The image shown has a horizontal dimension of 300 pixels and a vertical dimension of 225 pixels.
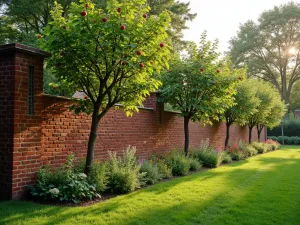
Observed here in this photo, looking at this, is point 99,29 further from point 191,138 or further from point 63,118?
point 191,138

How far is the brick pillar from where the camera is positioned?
5.32m

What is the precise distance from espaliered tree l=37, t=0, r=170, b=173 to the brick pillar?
56cm

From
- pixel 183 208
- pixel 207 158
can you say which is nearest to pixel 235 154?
pixel 207 158

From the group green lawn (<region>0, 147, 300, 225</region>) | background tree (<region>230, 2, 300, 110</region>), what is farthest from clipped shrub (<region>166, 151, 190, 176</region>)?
background tree (<region>230, 2, 300, 110</region>)

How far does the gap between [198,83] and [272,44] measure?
3402cm

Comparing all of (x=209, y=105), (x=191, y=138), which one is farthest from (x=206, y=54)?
(x=191, y=138)

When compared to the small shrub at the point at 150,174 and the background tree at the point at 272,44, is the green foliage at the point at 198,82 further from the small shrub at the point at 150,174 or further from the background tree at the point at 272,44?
the background tree at the point at 272,44

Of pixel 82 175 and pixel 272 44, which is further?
pixel 272 44

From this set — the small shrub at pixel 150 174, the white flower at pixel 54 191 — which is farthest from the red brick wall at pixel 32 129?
the small shrub at pixel 150 174

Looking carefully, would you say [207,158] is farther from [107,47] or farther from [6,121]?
[6,121]

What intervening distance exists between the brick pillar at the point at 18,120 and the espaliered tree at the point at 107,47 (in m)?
0.56

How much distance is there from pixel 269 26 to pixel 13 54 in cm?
3939

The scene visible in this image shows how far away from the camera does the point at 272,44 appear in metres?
39.4

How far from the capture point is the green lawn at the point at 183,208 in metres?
4.51
